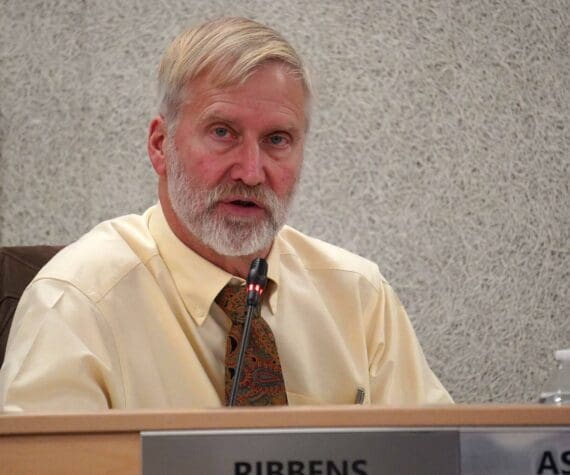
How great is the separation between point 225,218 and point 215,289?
0.11 m

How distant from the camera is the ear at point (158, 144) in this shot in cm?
163

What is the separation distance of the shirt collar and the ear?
83 millimetres

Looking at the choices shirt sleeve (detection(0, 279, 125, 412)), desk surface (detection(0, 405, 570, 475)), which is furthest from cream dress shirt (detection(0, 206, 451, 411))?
desk surface (detection(0, 405, 570, 475))

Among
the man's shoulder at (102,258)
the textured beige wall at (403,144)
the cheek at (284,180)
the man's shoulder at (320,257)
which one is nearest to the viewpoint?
the man's shoulder at (102,258)

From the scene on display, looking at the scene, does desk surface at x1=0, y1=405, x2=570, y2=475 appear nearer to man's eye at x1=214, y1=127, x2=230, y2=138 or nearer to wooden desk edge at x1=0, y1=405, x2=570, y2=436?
wooden desk edge at x1=0, y1=405, x2=570, y2=436

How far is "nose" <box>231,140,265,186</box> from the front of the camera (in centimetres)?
150

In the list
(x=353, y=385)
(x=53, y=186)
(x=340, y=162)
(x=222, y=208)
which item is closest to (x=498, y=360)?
(x=340, y=162)

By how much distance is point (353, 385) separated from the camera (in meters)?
1.56

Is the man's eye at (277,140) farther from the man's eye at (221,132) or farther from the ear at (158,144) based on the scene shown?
the ear at (158,144)

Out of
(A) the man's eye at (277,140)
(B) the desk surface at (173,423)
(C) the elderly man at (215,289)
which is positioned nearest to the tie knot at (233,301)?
(C) the elderly man at (215,289)

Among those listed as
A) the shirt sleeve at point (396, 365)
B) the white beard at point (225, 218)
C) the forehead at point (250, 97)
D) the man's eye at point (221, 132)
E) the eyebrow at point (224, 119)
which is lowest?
the shirt sleeve at point (396, 365)

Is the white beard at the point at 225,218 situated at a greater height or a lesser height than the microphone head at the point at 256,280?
greater

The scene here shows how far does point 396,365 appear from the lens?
1.65 m

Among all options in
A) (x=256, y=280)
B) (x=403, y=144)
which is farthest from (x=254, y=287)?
(x=403, y=144)
